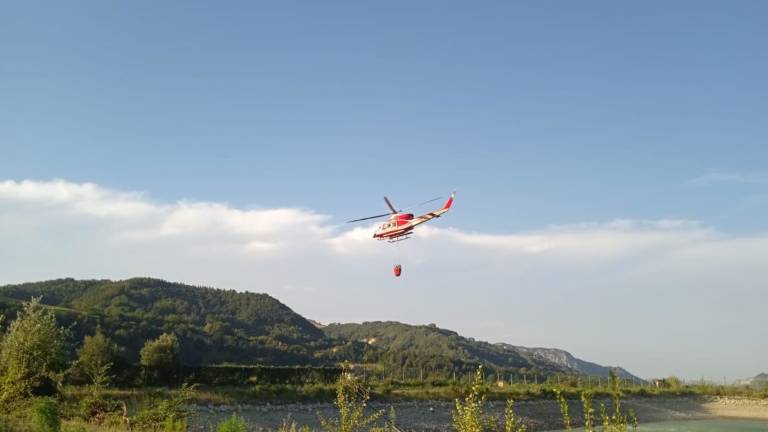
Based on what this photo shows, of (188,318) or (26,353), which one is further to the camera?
(188,318)

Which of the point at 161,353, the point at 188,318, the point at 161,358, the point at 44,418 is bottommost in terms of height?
the point at 44,418

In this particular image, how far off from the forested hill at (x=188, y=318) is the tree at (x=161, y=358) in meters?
11.2

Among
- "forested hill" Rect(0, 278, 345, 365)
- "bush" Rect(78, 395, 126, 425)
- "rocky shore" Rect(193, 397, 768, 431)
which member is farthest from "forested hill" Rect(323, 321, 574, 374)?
"bush" Rect(78, 395, 126, 425)

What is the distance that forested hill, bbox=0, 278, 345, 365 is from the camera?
61375 mm

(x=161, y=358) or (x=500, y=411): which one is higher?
(x=161, y=358)

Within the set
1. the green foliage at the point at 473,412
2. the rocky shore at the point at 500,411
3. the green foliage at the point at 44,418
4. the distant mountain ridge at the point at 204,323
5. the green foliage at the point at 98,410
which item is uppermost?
the distant mountain ridge at the point at 204,323

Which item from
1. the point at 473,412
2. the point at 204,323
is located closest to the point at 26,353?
the point at 473,412

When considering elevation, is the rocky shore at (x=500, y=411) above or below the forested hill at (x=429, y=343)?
below

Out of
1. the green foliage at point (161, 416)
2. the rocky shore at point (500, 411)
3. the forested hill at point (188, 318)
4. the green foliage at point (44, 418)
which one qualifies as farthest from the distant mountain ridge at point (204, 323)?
the green foliage at point (44, 418)

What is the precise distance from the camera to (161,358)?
1668 inches

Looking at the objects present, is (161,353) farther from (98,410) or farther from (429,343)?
(429,343)

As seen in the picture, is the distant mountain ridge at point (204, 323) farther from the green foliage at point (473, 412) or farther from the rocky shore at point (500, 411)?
the green foliage at point (473, 412)

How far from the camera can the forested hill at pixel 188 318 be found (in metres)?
61.4

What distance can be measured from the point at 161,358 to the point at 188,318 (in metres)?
44.5
